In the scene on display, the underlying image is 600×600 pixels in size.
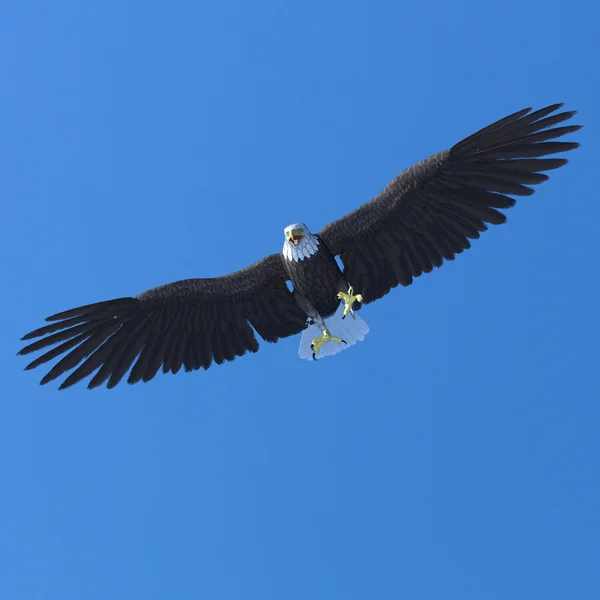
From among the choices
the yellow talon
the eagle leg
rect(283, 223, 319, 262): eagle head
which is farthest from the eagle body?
the yellow talon

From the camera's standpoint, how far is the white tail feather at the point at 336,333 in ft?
36.0

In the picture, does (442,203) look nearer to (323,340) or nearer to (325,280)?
(325,280)

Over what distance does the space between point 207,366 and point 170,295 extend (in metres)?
0.88

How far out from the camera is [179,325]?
1087cm

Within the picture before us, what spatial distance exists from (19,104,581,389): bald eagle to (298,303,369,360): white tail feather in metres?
0.01

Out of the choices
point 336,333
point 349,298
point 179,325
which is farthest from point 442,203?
point 179,325

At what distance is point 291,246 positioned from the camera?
10211 mm

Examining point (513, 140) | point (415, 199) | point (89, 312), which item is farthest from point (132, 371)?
point (513, 140)

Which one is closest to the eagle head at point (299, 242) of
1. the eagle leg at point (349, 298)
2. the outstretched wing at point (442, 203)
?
the outstretched wing at point (442, 203)

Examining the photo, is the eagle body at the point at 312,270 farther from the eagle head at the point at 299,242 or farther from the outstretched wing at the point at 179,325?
the outstretched wing at the point at 179,325

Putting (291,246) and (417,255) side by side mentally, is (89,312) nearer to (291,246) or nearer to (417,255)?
(291,246)

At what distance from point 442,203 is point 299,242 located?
1.49 m

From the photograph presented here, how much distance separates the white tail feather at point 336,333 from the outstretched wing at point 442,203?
0.43m

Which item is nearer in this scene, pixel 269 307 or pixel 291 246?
pixel 291 246
